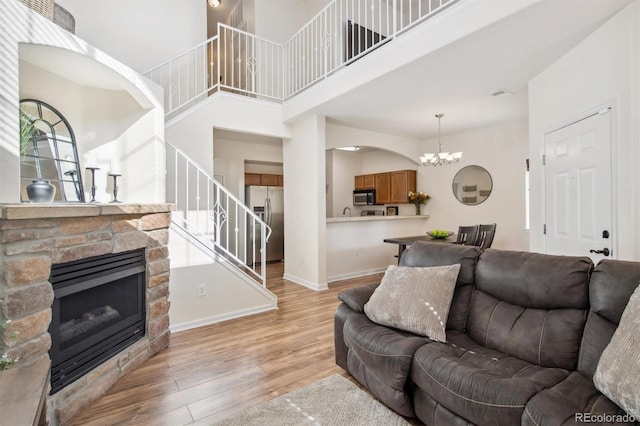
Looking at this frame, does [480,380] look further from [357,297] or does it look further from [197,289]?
[197,289]

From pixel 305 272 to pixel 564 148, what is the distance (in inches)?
140

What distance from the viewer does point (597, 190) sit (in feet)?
8.29

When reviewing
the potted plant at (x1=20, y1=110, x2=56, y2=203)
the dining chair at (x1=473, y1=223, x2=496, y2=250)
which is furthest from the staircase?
the dining chair at (x1=473, y1=223, x2=496, y2=250)

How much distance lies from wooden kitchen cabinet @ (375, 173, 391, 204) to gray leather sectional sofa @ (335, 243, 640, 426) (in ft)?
15.6

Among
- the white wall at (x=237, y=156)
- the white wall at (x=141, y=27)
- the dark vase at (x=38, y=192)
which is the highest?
the white wall at (x=141, y=27)

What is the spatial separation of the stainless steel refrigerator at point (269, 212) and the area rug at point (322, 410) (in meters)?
4.16

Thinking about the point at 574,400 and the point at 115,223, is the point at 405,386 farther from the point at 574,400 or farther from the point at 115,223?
the point at 115,223

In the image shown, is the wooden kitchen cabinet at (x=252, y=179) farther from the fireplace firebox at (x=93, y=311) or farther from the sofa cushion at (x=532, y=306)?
the sofa cushion at (x=532, y=306)

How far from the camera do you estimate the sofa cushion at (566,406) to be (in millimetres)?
1116

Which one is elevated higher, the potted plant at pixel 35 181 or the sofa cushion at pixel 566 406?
the potted plant at pixel 35 181

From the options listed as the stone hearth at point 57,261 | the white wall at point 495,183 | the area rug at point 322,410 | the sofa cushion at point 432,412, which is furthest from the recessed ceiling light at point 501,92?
the stone hearth at point 57,261

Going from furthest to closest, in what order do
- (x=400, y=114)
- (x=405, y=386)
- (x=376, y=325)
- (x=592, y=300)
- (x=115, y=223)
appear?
(x=400, y=114) → (x=115, y=223) → (x=376, y=325) → (x=405, y=386) → (x=592, y=300)

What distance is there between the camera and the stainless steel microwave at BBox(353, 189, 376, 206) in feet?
23.8

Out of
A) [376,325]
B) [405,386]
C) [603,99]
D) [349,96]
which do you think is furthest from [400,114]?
[405,386]
